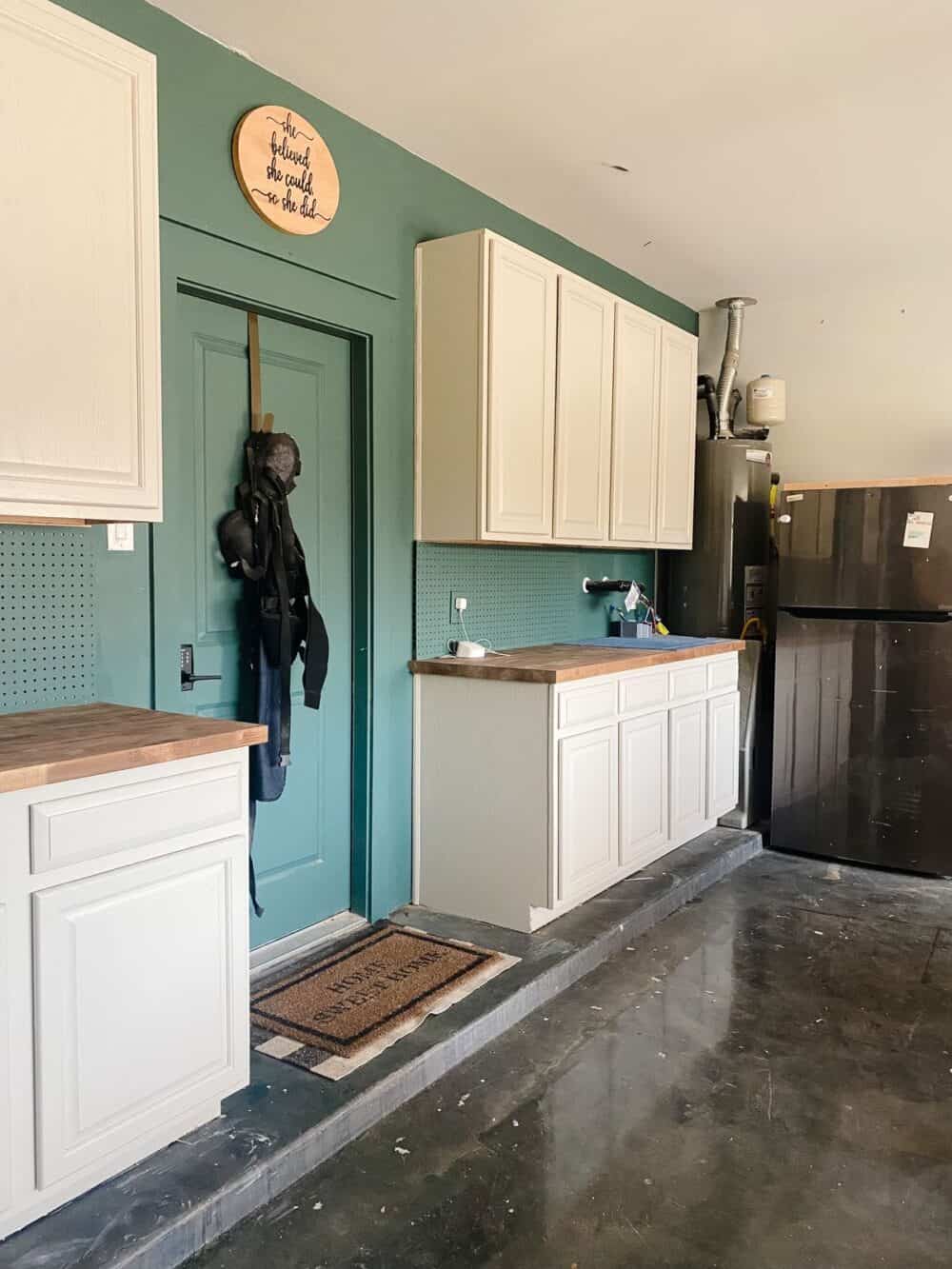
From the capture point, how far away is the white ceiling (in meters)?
2.46

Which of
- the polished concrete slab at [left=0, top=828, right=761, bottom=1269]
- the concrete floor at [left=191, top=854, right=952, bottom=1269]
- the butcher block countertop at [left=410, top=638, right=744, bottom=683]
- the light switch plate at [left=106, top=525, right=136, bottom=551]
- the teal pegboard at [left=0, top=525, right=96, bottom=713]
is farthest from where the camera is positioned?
the butcher block countertop at [left=410, top=638, right=744, bottom=683]

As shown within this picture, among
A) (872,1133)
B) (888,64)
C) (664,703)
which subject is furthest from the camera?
(664,703)

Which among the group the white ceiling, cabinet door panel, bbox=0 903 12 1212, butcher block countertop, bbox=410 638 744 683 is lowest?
cabinet door panel, bbox=0 903 12 1212

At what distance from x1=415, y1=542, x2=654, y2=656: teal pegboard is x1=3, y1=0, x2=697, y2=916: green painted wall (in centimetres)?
11

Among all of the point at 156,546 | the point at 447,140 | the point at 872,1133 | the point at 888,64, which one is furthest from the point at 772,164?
the point at 872,1133

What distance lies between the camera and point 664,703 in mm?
3779

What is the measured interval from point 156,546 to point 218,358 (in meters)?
0.64

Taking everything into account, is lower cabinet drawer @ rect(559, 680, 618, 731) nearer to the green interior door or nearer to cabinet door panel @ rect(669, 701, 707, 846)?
cabinet door panel @ rect(669, 701, 707, 846)

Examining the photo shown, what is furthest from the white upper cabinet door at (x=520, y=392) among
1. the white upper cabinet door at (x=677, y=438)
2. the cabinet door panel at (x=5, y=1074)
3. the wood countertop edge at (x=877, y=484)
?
the cabinet door panel at (x=5, y=1074)

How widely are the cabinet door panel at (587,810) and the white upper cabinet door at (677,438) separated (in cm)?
134

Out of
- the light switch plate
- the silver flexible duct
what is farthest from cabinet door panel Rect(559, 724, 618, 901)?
the silver flexible duct

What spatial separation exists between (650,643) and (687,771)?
0.58 m

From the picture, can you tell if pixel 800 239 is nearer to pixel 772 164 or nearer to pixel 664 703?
pixel 772 164

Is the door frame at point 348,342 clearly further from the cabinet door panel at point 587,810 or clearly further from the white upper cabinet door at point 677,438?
the white upper cabinet door at point 677,438
